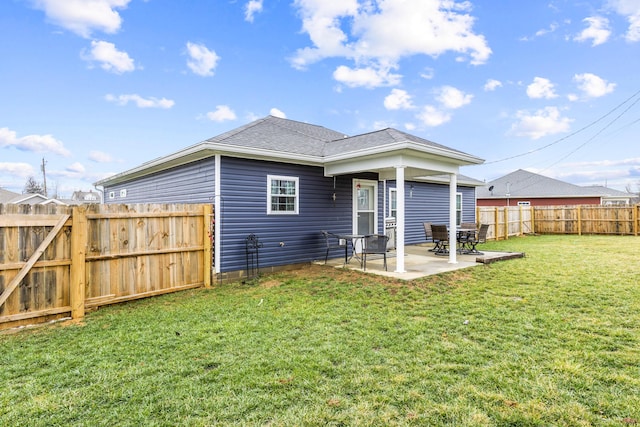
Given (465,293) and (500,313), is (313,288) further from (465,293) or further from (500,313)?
(500,313)

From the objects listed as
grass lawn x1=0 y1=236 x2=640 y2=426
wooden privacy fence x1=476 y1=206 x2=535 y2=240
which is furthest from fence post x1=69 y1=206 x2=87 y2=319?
wooden privacy fence x1=476 y1=206 x2=535 y2=240

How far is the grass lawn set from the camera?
2230 mm

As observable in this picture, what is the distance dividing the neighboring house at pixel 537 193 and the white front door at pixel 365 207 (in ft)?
59.6

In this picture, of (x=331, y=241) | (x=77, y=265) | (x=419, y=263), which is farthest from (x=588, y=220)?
(x=77, y=265)

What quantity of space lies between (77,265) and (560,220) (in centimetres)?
2110

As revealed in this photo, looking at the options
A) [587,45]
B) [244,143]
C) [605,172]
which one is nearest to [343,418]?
[244,143]

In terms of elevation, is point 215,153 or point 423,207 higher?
point 215,153

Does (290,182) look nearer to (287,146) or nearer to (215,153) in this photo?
(287,146)

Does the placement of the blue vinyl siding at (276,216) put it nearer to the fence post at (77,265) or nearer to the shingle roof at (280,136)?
the shingle roof at (280,136)

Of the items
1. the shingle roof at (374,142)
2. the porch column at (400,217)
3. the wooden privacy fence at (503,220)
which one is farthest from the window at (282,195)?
the wooden privacy fence at (503,220)

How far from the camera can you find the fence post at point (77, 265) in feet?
14.9

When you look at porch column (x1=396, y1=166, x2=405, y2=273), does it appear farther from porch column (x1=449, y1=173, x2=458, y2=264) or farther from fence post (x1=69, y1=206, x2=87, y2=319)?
fence post (x1=69, y1=206, x2=87, y2=319)

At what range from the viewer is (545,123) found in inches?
1103

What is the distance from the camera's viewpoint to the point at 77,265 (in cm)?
455
